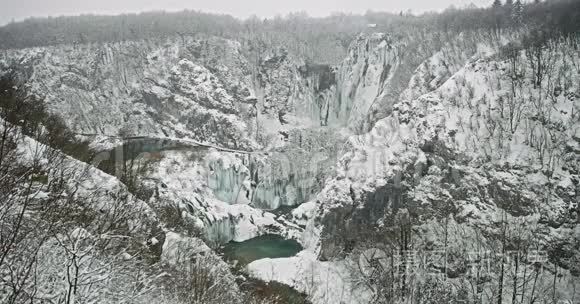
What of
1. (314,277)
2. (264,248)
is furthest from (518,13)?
(314,277)

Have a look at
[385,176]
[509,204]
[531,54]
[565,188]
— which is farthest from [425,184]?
[531,54]

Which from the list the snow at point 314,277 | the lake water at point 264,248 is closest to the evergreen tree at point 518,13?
the lake water at point 264,248

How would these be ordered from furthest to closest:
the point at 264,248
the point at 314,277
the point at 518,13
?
the point at 518,13
the point at 264,248
the point at 314,277

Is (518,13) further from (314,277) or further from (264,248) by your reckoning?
(314,277)

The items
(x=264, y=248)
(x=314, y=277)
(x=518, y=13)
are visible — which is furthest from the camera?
(x=518, y=13)

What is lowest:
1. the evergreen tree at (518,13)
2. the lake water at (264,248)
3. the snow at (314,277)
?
the lake water at (264,248)

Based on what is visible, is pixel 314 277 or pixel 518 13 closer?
pixel 314 277

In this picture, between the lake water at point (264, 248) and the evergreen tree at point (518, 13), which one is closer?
the lake water at point (264, 248)

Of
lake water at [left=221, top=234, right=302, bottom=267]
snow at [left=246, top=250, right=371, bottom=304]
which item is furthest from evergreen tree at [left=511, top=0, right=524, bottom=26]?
snow at [left=246, top=250, right=371, bottom=304]

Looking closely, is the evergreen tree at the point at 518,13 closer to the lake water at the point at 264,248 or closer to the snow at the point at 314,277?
the lake water at the point at 264,248

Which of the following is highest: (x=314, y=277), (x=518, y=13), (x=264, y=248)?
(x=518, y=13)

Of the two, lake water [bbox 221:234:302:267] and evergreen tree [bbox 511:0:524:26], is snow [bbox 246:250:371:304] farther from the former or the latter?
evergreen tree [bbox 511:0:524:26]

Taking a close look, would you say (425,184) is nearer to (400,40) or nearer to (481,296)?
(481,296)
